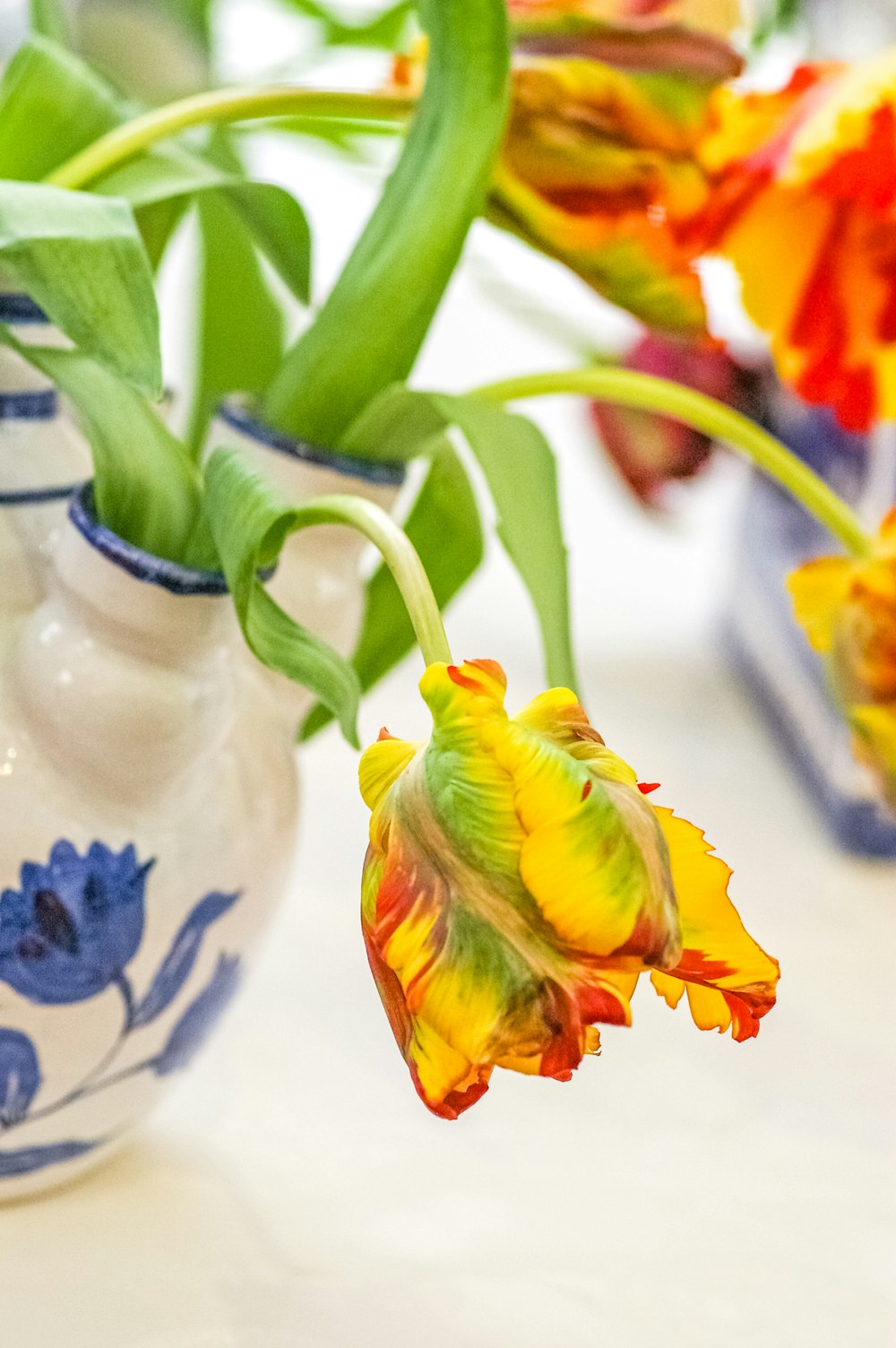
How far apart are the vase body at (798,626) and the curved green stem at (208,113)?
20 cm

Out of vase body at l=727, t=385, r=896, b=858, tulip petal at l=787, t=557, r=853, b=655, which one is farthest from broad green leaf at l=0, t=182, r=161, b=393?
vase body at l=727, t=385, r=896, b=858

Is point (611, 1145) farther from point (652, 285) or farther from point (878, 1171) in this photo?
point (652, 285)

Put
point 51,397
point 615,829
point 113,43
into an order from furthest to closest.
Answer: point 113,43, point 51,397, point 615,829

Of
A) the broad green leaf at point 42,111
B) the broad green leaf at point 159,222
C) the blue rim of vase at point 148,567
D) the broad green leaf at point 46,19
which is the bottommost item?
the blue rim of vase at point 148,567

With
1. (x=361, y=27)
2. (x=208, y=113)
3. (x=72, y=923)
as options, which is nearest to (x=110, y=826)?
Answer: (x=72, y=923)

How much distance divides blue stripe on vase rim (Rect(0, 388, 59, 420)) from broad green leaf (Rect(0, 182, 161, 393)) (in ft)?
0.14

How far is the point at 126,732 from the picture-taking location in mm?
218

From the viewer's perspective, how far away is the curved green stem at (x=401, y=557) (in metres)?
0.17

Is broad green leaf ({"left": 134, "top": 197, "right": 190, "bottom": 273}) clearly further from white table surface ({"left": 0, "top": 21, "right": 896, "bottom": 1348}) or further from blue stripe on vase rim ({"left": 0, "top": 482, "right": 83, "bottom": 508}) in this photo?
white table surface ({"left": 0, "top": 21, "right": 896, "bottom": 1348})

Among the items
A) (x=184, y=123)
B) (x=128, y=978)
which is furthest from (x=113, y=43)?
(x=128, y=978)

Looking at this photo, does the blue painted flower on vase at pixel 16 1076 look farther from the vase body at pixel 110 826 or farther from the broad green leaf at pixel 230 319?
the broad green leaf at pixel 230 319

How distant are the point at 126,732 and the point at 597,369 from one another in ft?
0.34

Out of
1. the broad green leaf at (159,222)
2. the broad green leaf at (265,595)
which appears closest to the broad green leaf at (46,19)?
the broad green leaf at (159,222)

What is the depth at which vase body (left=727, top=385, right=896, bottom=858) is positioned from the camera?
1.54 ft
